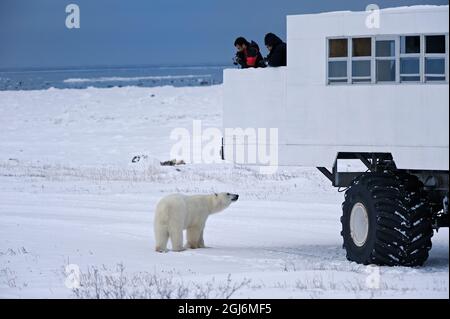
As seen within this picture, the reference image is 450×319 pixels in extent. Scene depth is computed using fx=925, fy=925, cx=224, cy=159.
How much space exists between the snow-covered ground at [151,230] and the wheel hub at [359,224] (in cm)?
36

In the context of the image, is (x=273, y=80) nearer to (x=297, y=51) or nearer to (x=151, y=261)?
(x=297, y=51)

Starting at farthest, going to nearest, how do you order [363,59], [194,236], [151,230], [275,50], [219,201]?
[151,230] < [219,201] < [194,236] < [275,50] < [363,59]

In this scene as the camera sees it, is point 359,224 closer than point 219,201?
Yes

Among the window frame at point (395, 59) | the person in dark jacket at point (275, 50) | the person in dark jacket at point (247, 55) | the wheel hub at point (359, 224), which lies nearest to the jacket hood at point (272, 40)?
the person in dark jacket at point (275, 50)

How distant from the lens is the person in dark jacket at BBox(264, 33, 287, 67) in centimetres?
1293

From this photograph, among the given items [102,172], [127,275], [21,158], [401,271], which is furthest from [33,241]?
[21,158]

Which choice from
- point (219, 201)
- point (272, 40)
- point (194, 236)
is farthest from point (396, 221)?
point (219, 201)

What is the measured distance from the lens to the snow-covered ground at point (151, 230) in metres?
10.0

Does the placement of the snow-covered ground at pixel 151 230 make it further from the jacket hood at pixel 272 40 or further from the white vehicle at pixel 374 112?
the jacket hood at pixel 272 40

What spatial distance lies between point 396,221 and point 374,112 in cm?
147

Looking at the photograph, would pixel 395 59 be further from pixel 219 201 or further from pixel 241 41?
pixel 219 201

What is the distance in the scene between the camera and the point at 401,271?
11.1m

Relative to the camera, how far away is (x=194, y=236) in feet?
45.8

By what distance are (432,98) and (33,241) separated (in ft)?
21.9
